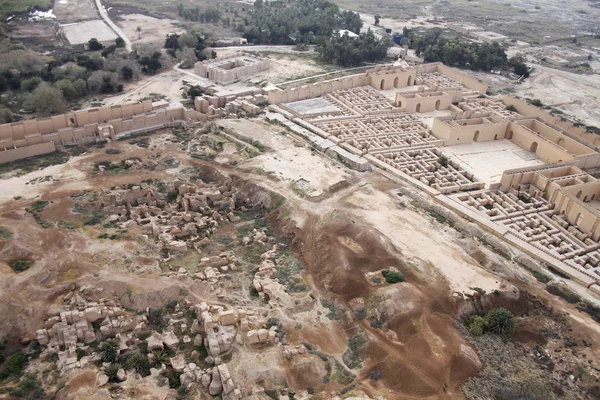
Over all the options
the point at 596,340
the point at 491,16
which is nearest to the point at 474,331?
the point at 596,340

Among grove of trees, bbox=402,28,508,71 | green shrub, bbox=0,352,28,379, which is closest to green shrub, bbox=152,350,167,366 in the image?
green shrub, bbox=0,352,28,379

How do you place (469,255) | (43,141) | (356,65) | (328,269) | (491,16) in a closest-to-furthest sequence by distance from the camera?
(328,269) → (469,255) → (43,141) → (356,65) → (491,16)

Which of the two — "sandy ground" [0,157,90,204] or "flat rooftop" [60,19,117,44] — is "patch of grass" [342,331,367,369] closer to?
"sandy ground" [0,157,90,204]

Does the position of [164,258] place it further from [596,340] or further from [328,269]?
[596,340]

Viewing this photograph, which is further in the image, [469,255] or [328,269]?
[469,255]

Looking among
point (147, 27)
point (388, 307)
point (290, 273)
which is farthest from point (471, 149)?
point (147, 27)
